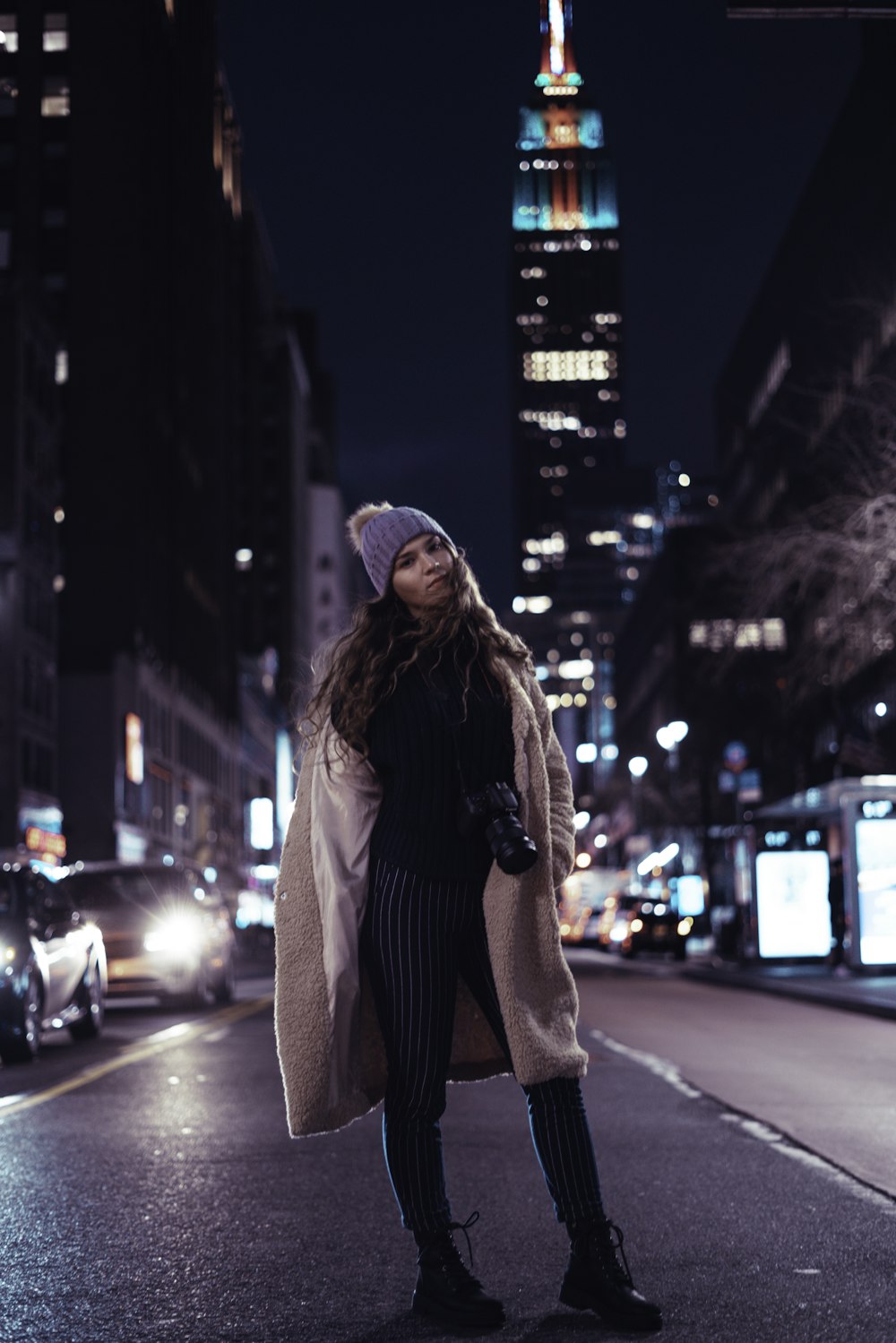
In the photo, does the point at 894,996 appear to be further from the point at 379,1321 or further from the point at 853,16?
the point at 379,1321

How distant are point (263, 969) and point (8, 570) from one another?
23.0 metres

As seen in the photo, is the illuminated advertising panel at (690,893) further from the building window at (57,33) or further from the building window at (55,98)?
the building window at (57,33)

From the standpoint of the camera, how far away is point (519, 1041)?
4.56 metres

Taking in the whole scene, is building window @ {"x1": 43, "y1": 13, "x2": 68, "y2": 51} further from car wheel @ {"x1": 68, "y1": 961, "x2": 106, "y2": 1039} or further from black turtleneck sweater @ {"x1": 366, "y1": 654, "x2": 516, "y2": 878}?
black turtleneck sweater @ {"x1": 366, "y1": 654, "x2": 516, "y2": 878}

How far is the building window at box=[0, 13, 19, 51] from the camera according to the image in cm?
8338

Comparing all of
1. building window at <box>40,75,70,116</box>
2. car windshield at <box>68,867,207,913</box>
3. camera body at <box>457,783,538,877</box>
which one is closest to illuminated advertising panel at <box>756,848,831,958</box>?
car windshield at <box>68,867,207,913</box>

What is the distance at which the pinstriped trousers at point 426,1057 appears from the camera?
4.57 metres

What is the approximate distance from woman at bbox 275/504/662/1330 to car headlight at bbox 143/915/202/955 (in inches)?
614

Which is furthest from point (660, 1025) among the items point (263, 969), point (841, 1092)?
point (263, 969)

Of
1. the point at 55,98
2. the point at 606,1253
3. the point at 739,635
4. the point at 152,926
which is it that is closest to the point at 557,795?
the point at 606,1253

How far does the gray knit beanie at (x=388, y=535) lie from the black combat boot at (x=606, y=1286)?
66.2 inches

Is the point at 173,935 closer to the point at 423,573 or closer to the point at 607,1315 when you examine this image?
the point at 423,573

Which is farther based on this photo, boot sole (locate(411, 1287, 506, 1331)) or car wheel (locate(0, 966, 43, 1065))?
car wheel (locate(0, 966, 43, 1065))

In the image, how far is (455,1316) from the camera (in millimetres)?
4582
